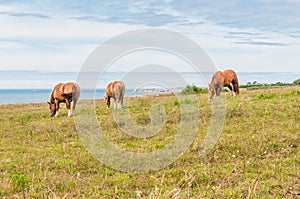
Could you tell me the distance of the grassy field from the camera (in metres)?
7.31

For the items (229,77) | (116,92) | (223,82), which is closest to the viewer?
(116,92)

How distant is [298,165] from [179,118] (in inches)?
274

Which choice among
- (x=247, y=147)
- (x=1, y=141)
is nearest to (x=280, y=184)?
(x=247, y=147)

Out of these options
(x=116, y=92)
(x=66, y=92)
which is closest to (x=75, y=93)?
(x=66, y=92)

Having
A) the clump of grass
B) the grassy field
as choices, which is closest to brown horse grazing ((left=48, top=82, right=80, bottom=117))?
the grassy field

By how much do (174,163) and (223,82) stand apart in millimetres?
14363

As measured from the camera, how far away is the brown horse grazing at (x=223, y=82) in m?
22.8

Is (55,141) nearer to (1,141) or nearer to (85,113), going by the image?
(1,141)

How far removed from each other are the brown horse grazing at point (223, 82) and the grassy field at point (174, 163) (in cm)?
639

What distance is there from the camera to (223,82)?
23.1m

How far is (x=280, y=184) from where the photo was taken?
7.55m

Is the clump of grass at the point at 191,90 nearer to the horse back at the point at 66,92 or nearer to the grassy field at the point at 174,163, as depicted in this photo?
the horse back at the point at 66,92

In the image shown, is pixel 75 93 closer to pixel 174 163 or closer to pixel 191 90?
pixel 174 163

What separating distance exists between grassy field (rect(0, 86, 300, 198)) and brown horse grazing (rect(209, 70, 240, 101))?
6386mm
